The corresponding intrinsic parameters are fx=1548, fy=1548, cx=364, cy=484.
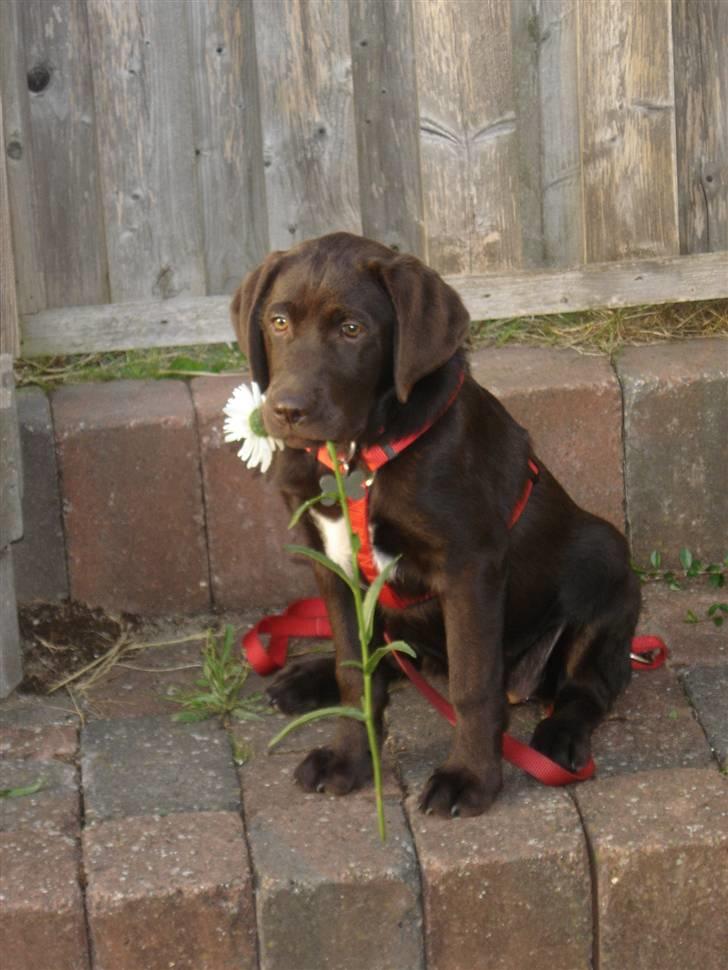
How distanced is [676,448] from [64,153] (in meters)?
2.01

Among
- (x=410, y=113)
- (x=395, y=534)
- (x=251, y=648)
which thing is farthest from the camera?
(x=410, y=113)

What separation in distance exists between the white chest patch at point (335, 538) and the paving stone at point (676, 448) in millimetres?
1322

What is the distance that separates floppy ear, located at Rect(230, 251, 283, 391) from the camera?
3.44 meters

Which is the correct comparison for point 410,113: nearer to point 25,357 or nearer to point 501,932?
point 25,357

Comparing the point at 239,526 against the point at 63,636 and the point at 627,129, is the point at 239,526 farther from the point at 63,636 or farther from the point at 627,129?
the point at 627,129

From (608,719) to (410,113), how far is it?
1.93m

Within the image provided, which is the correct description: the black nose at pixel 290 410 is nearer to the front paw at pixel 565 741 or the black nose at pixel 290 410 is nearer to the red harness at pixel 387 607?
the red harness at pixel 387 607

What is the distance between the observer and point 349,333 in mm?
3299

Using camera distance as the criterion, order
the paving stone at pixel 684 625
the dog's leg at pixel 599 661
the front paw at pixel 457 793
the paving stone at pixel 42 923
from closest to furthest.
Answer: the paving stone at pixel 42 923, the front paw at pixel 457 793, the dog's leg at pixel 599 661, the paving stone at pixel 684 625

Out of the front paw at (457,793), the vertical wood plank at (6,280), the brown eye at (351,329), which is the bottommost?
the front paw at (457,793)

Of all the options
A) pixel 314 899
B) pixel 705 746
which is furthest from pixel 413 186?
pixel 314 899

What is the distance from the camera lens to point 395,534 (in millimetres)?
3465

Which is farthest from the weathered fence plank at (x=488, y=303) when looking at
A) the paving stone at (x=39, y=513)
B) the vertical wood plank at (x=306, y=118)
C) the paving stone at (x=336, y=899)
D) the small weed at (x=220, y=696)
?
the paving stone at (x=336, y=899)

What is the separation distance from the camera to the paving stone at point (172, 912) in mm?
3127
